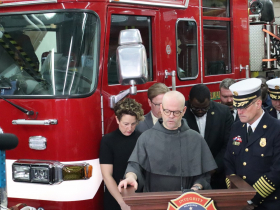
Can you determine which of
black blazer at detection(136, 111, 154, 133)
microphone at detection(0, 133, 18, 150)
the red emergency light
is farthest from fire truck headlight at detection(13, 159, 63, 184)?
microphone at detection(0, 133, 18, 150)

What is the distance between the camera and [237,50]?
6.37m

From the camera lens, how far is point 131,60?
399 centimetres

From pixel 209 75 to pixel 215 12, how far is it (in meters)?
0.84

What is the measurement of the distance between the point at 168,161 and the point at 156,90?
1.24 metres

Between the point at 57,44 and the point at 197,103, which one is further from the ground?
the point at 57,44

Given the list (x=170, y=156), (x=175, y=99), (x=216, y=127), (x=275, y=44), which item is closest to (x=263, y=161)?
(x=170, y=156)

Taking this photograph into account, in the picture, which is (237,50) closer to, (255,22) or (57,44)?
(255,22)

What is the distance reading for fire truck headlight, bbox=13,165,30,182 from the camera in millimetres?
4124

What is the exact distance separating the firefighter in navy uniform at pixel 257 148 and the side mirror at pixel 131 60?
812mm

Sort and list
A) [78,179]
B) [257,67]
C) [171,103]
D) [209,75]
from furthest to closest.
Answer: [257,67]
[209,75]
[78,179]
[171,103]

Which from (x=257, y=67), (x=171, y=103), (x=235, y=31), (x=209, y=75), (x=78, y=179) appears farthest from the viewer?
(x=257, y=67)

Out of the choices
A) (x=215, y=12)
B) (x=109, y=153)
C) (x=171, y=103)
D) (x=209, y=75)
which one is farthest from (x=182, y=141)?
(x=215, y=12)

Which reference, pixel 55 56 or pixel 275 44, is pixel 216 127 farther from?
pixel 275 44

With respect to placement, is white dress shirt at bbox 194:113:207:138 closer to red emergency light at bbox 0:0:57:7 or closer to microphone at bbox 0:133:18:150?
red emergency light at bbox 0:0:57:7
